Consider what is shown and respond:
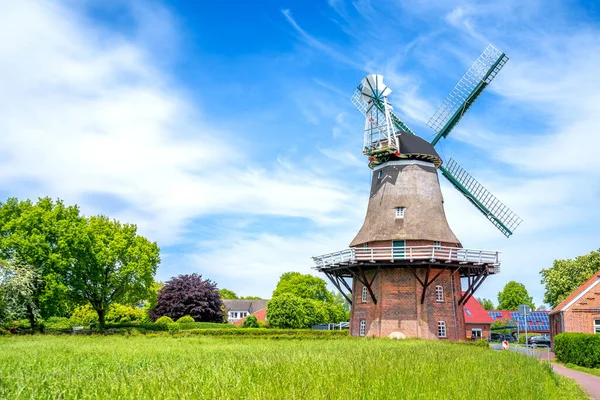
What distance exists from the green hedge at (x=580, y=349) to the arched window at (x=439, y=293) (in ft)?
20.4

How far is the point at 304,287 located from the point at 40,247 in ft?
145

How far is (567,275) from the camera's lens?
5222 cm

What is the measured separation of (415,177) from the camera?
3117 centimetres

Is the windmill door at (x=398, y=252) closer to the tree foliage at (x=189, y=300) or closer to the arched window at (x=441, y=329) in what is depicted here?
the arched window at (x=441, y=329)

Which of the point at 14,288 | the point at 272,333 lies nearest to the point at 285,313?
the point at 272,333

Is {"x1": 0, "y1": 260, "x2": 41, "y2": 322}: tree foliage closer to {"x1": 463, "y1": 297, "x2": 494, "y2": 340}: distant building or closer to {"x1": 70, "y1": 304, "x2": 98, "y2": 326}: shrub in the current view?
{"x1": 70, "y1": 304, "x2": 98, "y2": 326}: shrub

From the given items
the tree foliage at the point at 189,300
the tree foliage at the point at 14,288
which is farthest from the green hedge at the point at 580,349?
the tree foliage at the point at 189,300

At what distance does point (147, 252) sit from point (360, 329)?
20527 millimetres

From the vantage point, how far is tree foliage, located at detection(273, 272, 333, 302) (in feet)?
252

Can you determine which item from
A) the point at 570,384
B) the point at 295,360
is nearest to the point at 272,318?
the point at 570,384

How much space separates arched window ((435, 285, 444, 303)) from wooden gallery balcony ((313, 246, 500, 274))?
175cm

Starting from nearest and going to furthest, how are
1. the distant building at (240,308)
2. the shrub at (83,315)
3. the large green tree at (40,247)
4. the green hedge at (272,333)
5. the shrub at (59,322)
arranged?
the green hedge at (272,333), the large green tree at (40,247), the shrub at (59,322), the shrub at (83,315), the distant building at (240,308)

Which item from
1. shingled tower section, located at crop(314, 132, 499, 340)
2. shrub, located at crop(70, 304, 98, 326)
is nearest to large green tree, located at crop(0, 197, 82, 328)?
shrub, located at crop(70, 304, 98, 326)

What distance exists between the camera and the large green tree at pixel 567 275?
50547 mm
